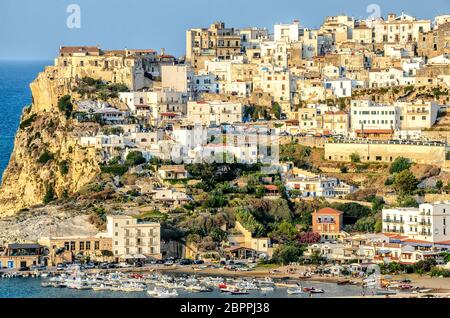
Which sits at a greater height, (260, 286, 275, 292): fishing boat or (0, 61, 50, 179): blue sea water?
(0, 61, 50, 179): blue sea water

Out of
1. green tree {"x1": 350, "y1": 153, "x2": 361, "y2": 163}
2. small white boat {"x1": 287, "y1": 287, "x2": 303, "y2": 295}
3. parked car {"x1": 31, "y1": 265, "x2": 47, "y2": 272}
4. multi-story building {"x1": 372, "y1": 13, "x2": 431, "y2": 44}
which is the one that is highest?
multi-story building {"x1": 372, "y1": 13, "x2": 431, "y2": 44}

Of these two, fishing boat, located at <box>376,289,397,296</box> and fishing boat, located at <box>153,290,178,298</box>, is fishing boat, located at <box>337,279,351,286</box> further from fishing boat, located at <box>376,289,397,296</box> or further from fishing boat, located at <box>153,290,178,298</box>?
fishing boat, located at <box>153,290,178,298</box>

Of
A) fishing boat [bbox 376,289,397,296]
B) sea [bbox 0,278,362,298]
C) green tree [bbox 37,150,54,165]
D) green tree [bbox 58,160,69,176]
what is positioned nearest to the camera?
sea [bbox 0,278,362,298]

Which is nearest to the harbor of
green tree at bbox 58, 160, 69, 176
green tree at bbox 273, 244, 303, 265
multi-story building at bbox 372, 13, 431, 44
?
green tree at bbox 273, 244, 303, 265

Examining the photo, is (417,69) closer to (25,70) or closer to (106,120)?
(106,120)

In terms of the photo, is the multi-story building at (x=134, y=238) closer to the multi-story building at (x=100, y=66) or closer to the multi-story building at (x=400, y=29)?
the multi-story building at (x=100, y=66)

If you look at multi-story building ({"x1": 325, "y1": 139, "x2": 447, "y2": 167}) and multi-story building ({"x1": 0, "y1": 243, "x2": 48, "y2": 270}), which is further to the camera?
multi-story building ({"x1": 325, "y1": 139, "x2": 447, "y2": 167})

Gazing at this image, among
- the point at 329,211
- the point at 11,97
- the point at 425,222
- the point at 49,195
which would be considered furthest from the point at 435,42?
the point at 11,97
